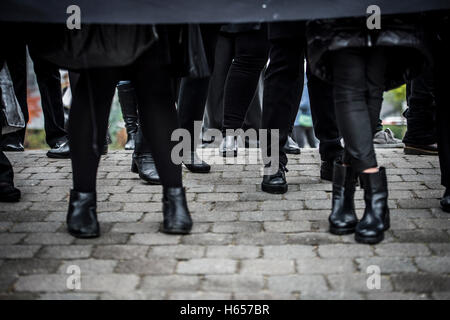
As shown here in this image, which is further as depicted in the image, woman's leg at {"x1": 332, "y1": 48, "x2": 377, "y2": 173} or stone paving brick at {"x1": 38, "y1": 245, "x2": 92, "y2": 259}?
woman's leg at {"x1": 332, "y1": 48, "x2": 377, "y2": 173}

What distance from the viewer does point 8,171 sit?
392cm

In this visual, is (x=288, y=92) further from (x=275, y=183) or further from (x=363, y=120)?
(x=363, y=120)

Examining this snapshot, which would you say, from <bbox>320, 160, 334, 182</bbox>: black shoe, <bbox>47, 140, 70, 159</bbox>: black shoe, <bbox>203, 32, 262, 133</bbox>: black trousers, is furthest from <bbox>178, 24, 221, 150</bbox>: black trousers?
<bbox>47, 140, 70, 159</bbox>: black shoe

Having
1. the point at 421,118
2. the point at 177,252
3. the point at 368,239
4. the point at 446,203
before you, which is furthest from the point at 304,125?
the point at 177,252

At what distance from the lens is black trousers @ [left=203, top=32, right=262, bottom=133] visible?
5.23 m

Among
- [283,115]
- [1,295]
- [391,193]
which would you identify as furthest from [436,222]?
[1,295]

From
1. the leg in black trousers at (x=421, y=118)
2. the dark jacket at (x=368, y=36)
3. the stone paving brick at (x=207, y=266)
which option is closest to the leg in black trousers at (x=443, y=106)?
the dark jacket at (x=368, y=36)

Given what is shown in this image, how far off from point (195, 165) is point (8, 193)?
1421mm

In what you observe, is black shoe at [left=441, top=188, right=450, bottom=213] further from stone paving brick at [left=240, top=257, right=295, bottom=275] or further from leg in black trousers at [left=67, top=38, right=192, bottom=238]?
leg in black trousers at [left=67, top=38, right=192, bottom=238]

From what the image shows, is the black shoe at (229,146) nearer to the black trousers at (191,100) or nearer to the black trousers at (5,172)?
the black trousers at (191,100)

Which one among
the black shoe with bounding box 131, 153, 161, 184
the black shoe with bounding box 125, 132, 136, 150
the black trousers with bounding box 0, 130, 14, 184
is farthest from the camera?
the black shoe with bounding box 125, 132, 136, 150

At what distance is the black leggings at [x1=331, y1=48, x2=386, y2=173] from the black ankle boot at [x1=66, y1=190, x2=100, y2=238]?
1390mm
